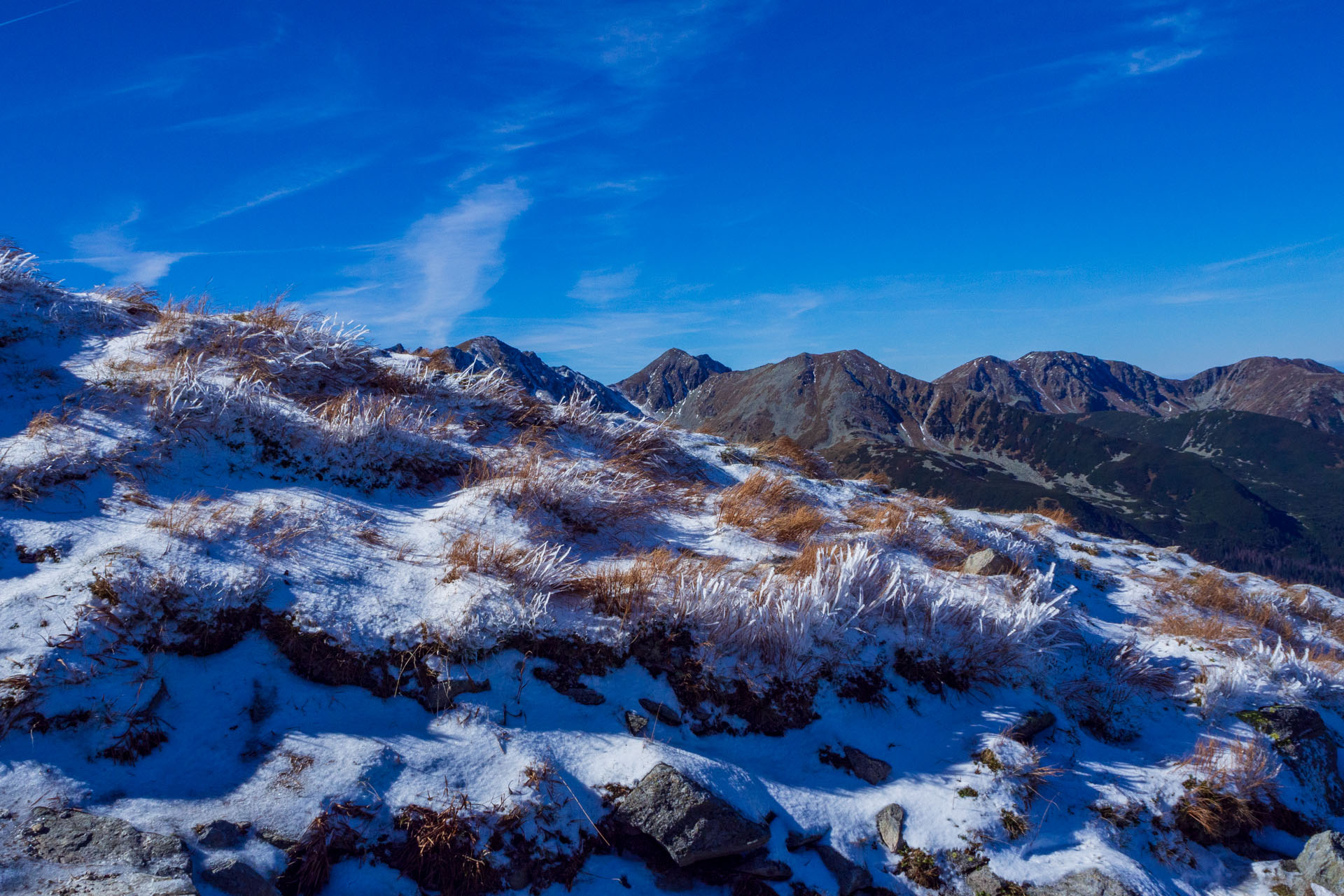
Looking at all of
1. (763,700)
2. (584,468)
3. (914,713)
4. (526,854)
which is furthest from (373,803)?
(584,468)

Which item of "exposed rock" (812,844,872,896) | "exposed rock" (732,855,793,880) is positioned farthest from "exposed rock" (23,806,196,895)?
"exposed rock" (812,844,872,896)

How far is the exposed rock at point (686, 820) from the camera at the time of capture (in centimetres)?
387

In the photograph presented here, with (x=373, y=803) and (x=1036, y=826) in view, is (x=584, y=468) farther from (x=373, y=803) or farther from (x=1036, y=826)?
(x=1036, y=826)

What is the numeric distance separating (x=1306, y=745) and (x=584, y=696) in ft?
21.5

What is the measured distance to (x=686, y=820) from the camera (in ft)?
12.9

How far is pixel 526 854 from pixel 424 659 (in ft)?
5.19

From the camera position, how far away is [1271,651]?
691 cm

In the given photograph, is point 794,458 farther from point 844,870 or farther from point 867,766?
point 844,870

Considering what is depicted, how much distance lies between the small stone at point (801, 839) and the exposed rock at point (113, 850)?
10.9 feet

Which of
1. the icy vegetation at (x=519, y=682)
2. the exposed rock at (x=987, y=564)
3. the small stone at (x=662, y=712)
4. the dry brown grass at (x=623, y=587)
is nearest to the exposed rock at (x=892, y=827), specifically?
the icy vegetation at (x=519, y=682)

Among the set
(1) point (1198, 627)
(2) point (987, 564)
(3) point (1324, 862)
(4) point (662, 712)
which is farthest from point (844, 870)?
(1) point (1198, 627)

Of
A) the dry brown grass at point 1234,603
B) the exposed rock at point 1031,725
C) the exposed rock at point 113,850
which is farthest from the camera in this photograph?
the dry brown grass at point 1234,603

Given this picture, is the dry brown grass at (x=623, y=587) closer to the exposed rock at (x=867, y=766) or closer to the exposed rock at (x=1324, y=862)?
the exposed rock at (x=867, y=766)

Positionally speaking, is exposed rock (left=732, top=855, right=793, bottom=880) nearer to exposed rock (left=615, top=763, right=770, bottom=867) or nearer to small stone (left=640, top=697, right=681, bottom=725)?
exposed rock (left=615, top=763, right=770, bottom=867)
